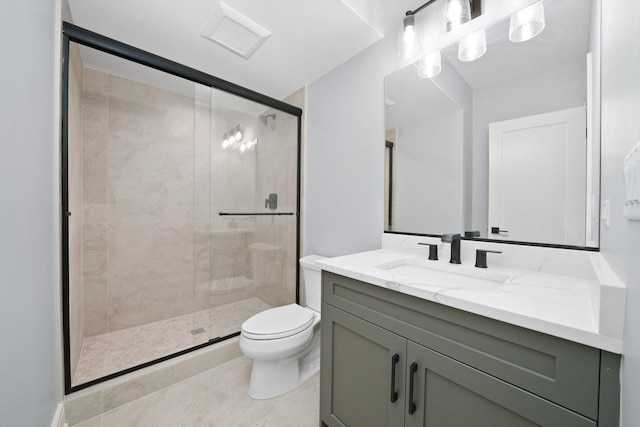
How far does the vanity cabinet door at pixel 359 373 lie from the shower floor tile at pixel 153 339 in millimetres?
1134

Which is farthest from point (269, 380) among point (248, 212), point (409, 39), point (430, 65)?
point (409, 39)

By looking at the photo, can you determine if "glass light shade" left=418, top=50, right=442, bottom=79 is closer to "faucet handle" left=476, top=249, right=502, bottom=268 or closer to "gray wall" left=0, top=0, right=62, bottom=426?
"faucet handle" left=476, top=249, right=502, bottom=268

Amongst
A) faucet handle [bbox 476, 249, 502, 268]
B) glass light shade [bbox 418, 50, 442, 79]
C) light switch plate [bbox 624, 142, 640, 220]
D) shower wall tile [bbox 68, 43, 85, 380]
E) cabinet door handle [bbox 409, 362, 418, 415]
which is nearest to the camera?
Answer: light switch plate [bbox 624, 142, 640, 220]

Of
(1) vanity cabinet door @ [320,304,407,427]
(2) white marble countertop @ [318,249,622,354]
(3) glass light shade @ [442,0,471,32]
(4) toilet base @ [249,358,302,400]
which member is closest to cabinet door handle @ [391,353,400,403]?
(1) vanity cabinet door @ [320,304,407,427]

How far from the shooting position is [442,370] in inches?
30.1

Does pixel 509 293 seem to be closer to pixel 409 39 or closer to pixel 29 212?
pixel 409 39

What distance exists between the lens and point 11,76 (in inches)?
26.7

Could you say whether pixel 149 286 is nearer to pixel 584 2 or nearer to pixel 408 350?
pixel 408 350

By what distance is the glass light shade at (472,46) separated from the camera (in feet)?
4.04

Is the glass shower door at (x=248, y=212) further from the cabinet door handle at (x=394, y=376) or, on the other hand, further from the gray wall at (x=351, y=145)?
the cabinet door handle at (x=394, y=376)

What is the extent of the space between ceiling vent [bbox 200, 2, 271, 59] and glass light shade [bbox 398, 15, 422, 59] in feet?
2.78

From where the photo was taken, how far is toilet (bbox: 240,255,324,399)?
1444 mm

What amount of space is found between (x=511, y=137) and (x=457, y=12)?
71cm

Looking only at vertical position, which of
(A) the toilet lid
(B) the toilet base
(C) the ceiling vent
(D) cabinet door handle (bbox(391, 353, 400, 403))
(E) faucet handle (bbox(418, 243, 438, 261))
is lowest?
(B) the toilet base
